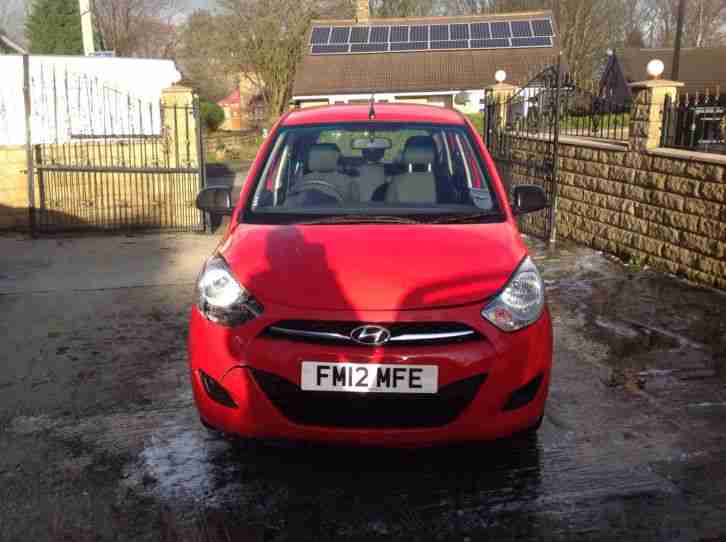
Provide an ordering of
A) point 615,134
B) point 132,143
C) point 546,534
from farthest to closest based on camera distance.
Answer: point 132,143 < point 615,134 < point 546,534

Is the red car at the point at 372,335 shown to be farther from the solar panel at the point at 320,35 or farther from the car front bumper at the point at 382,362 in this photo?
the solar panel at the point at 320,35

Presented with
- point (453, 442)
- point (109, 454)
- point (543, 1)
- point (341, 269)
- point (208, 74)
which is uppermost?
point (543, 1)

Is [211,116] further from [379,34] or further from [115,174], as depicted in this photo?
[115,174]

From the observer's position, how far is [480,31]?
40.2m

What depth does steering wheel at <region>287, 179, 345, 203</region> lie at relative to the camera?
4.78m

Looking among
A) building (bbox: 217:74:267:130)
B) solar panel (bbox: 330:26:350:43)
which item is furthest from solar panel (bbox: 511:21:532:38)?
building (bbox: 217:74:267:130)

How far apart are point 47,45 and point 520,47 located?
28928mm

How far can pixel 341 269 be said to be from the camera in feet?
12.0

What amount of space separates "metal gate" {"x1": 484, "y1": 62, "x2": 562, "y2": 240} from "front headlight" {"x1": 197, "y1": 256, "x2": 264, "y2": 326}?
6878mm

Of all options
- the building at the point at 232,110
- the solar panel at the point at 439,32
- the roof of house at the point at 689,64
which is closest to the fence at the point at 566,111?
the solar panel at the point at 439,32

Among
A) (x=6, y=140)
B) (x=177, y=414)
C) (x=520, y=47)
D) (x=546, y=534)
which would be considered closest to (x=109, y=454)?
(x=177, y=414)

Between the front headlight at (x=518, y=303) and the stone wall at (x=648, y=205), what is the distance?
447 cm

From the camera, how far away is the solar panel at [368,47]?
131 ft

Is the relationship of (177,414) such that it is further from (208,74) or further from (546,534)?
(208,74)
